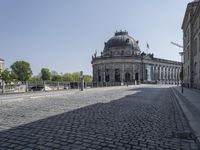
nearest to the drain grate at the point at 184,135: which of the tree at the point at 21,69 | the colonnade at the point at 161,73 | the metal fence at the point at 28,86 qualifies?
the metal fence at the point at 28,86

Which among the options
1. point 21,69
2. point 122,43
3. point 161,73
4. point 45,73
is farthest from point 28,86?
point 161,73

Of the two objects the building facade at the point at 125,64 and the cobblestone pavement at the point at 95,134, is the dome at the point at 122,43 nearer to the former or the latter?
the building facade at the point at 125,64

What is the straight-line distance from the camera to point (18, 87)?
30109 millimetres

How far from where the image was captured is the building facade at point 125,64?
102 m

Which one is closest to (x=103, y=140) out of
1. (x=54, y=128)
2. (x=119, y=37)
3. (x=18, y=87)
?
(x=54, y=128)

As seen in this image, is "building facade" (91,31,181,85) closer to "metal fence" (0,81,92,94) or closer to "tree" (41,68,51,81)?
"tree" (41,68,51,81)

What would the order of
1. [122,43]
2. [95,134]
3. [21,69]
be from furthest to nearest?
[122,43], [21,69], [95,134]

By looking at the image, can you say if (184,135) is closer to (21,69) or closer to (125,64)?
(125,64)

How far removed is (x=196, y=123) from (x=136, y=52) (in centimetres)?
10551

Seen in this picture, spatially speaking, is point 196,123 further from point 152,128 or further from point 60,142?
point 60,142

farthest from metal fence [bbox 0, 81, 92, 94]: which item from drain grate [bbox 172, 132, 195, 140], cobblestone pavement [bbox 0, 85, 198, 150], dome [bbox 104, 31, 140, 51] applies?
dome [bbox 104, 31, 140, 51]

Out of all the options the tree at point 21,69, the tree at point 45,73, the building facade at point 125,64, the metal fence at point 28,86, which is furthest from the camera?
the tree at point 45,73

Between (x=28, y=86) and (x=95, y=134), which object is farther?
(x=28, y=86)

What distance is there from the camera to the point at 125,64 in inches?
4013
